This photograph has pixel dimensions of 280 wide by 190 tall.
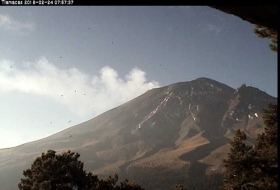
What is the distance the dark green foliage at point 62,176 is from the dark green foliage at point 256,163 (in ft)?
22.4

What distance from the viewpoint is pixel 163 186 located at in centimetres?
19738

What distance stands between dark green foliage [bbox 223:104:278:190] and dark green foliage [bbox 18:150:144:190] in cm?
684

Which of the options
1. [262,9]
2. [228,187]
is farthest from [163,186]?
[262,9]

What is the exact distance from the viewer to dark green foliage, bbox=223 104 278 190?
1510cm

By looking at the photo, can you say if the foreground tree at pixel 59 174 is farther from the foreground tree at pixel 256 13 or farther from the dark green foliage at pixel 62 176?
the foreground tree at pixel 256 13

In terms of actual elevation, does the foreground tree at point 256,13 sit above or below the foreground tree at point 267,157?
above

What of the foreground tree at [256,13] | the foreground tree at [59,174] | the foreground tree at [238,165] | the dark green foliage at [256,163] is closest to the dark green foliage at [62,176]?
the foreground tree at [59,174]

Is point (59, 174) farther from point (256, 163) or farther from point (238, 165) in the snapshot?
point (256, 163)

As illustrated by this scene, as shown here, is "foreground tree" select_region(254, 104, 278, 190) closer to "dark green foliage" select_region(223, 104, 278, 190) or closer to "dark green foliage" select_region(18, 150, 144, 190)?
"dark green foliage" select_region(223, 104, 278, 190)

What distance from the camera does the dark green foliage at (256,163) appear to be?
1510 centimetres

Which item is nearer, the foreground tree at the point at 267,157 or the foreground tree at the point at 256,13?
the foreground tree at the point at 256,13

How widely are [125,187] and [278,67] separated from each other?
16.8m

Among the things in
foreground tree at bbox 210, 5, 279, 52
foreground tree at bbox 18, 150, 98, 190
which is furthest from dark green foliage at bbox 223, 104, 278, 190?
foreground tree at bbox 210, 5, 279, 52

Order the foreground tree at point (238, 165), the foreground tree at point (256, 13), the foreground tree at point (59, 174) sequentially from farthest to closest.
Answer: the foreground tree at point (59, 174), the foreground tree at point (238, 165), the foreground tree at point (256, 13)
